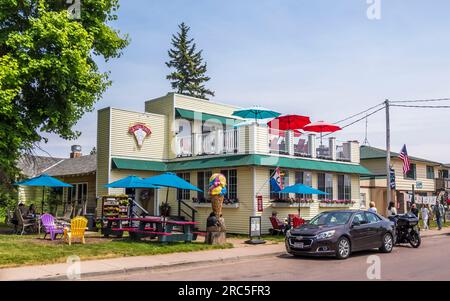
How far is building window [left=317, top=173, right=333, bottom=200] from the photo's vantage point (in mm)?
23719

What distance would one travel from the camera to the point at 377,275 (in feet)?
33.9

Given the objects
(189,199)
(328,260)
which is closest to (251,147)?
(189,199)

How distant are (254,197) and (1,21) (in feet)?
40.1

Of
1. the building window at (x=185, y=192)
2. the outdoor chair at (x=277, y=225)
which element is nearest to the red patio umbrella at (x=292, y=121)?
the building window at (x=185, y=192)

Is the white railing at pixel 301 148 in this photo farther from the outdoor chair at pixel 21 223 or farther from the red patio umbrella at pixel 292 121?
the outdoor chair at pixel 21 223

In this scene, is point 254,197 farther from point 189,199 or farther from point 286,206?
point 189,199

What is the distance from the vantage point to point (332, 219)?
48.2 ft

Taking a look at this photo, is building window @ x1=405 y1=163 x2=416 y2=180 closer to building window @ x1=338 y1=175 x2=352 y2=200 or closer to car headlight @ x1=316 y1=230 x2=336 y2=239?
building window @ x1=338 y1=175 x2=352 y2=200

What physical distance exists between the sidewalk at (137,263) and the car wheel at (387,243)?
125 inches

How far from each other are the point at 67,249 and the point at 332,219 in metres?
8.06

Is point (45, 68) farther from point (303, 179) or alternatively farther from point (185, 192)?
point (303, 179)

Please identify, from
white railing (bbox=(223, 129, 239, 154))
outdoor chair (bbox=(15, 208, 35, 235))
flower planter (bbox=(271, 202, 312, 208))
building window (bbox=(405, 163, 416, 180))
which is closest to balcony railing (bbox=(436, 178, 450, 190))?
building window (bbox=(405, 163, 416, 180))

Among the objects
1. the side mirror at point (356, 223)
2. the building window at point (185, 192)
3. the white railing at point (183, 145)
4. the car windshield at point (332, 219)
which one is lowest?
the side mirror at point (356, 223)

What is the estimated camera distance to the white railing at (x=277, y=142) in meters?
21.6
